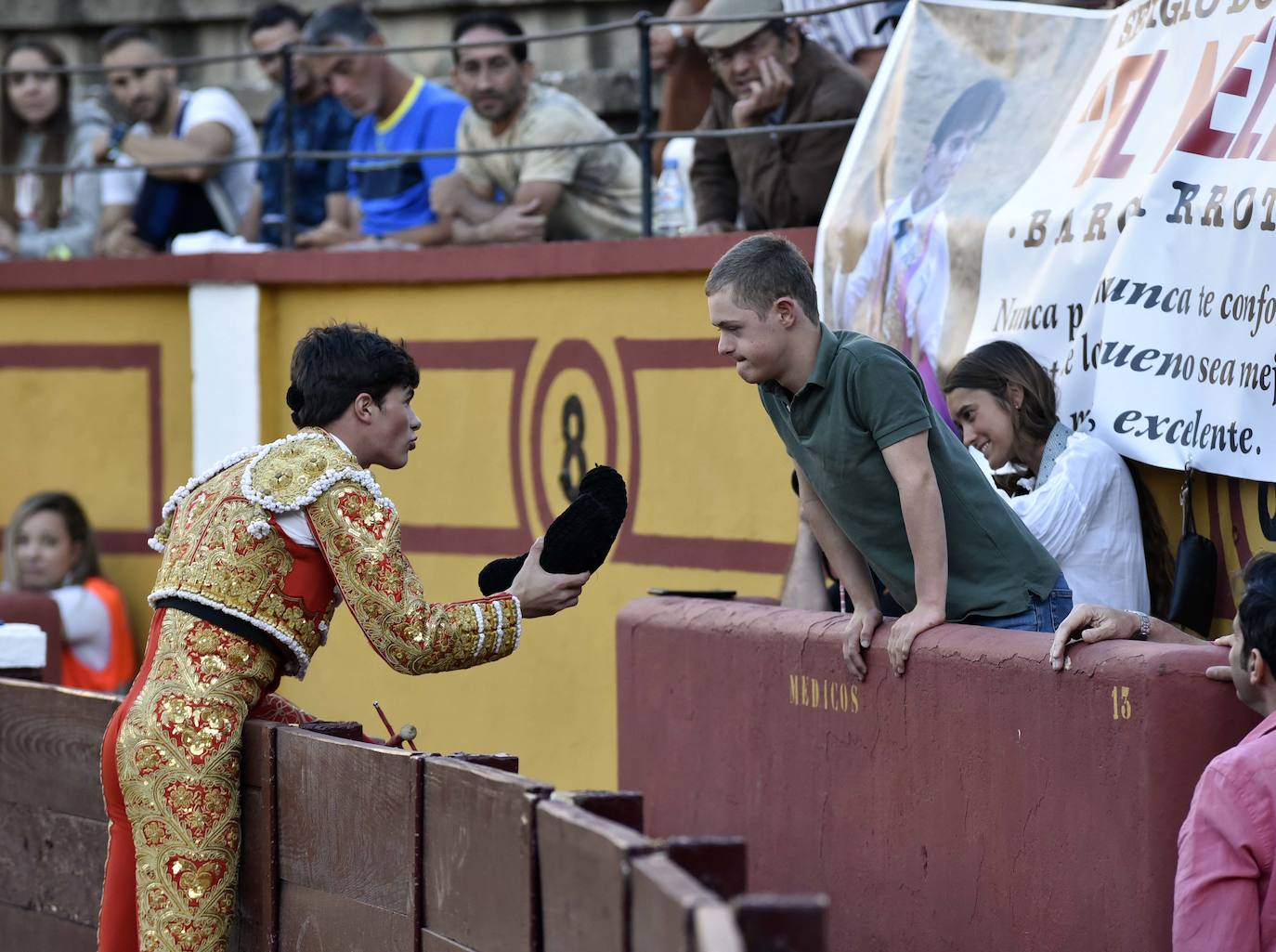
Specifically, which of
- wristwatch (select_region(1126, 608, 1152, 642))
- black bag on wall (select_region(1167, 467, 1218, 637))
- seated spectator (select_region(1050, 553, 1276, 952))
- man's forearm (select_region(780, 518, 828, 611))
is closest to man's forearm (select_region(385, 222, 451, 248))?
man's forearm (select_region(780, 518, 828, 611))

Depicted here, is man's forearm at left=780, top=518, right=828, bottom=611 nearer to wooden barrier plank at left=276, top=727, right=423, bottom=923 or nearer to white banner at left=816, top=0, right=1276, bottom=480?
white banner at left=816, top=0, right=1276, bottom=480

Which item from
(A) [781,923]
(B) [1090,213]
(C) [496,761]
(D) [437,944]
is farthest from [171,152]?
(A) [781,923]

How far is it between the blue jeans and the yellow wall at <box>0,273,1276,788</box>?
2560 millimetres

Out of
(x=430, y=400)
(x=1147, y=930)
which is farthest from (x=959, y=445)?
(x=430, y=400)

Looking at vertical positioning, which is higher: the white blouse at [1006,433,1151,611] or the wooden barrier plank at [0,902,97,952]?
the white blouse at [1006,433,1151,611]

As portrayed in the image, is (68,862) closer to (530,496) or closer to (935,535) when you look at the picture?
(935,535)

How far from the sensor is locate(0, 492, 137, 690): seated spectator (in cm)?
979

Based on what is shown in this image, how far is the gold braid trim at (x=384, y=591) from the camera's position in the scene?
415cm

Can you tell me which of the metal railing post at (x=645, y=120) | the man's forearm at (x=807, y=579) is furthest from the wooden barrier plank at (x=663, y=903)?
the metal railing post at (x=645, y=120)

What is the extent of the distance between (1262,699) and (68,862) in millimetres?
2974

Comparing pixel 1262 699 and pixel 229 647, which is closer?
pixel 1262 699

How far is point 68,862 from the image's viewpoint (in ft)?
17.8

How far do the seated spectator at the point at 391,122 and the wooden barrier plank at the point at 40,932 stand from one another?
4.06 m

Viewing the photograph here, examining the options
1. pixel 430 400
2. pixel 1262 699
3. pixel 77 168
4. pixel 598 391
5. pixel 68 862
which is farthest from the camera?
pixel 77 168
